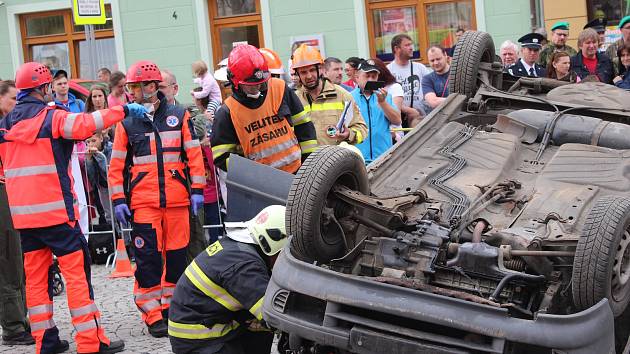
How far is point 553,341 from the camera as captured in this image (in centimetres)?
390

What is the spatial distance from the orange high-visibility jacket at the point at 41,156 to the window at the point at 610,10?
343 inches

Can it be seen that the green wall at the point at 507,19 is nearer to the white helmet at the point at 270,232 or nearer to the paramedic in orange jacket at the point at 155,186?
the paramedic in orange jacket at the point at 155,186

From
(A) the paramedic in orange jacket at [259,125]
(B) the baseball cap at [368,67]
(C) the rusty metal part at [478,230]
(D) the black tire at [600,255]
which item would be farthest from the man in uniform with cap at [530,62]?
(D) the black tire at [600,255]

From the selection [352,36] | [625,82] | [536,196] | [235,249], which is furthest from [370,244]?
[352,36]

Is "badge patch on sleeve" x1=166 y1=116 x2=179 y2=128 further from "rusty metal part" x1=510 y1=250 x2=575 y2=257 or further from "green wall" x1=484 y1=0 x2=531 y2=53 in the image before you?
"green wall" x1=484 y1=0 x2=531 y2=53

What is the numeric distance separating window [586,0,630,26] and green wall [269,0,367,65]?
12.0ft

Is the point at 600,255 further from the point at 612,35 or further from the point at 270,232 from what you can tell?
the point at 612,35

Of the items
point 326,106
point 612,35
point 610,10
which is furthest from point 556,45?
point 326,106

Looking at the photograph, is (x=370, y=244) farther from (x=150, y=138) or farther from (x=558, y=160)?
(x=150, y=138)

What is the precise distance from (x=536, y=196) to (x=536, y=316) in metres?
1.27

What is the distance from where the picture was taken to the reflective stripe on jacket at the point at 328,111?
7.66 metres

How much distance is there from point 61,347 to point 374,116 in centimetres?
340

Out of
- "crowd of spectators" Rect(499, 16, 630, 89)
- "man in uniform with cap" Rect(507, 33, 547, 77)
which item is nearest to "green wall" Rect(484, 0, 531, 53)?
"crowd of spectators" Rect(499, 16, 630, 89)

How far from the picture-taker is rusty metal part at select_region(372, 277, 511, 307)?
4.10 m
